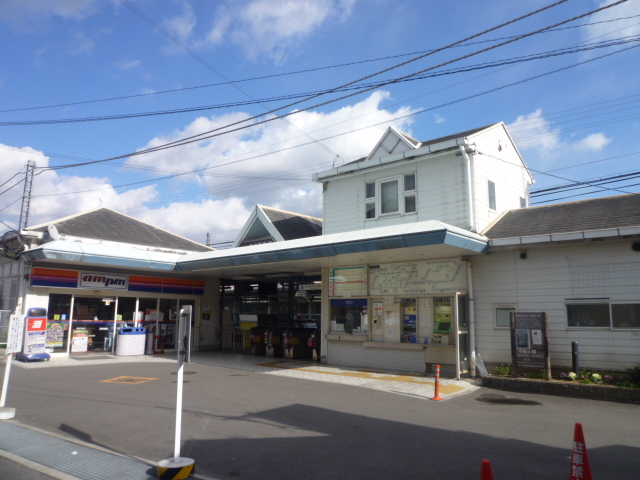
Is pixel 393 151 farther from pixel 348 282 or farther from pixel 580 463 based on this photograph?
pixel 580 463

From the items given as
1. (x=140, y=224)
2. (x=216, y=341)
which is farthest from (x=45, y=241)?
(x=216, y=341)

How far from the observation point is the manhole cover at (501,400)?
34.5 ft

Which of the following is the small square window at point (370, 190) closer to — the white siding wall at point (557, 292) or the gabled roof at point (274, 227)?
the white siding wall at point (557, 292)

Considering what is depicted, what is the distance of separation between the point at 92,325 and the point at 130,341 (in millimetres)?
1785

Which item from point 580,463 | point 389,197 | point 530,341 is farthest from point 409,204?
point 580,463

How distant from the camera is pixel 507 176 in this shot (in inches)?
704

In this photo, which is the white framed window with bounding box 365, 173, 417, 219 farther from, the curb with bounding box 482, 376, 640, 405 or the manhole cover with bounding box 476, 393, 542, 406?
the manhole cover with bounding box 476, 393, 542, 406

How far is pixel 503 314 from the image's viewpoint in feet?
45.9

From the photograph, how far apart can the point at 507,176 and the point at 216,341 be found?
1600 cm

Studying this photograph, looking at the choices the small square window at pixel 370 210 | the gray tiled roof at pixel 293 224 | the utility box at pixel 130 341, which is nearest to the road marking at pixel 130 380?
the utility box at pixel 130 341

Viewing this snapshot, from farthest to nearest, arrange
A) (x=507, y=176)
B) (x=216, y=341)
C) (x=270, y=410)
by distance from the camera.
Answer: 1. (x=216, y=341)
2. (x=507, y=176)
3. (x=270, y=410)

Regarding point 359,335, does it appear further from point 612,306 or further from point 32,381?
point 32,381

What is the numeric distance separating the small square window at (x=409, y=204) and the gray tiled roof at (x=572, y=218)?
267 centimetres

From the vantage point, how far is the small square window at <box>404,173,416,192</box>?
1669cm
